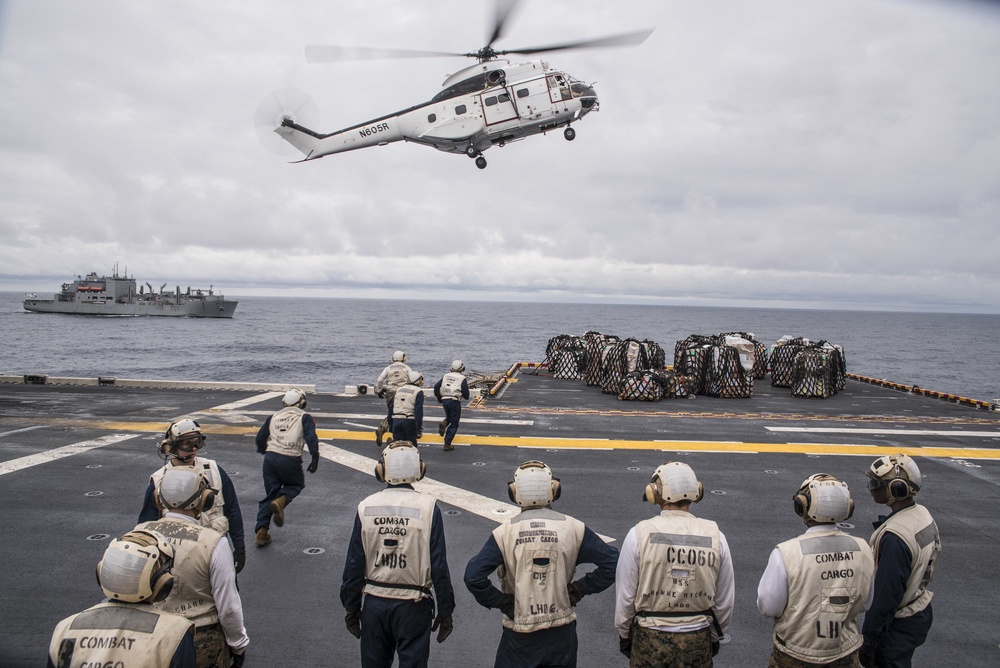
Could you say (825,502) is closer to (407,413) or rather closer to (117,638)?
(117,638)

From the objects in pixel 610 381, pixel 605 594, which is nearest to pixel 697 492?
pixel 605 594

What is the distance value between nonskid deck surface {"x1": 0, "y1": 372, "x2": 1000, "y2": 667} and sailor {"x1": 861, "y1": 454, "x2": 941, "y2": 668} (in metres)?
1.50

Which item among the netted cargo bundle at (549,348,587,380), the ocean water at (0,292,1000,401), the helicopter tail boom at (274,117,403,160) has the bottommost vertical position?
the ocean water at (0,292,1000,401)

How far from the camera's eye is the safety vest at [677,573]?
154 inches

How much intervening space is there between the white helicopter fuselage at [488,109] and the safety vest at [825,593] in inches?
586

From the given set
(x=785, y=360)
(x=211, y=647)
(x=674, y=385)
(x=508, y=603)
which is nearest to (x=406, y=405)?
(x=211, y=647)

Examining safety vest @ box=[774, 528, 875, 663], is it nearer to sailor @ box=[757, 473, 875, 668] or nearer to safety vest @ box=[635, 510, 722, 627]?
sailor @ box=[757, 473, 875, 668]

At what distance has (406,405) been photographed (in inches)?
436

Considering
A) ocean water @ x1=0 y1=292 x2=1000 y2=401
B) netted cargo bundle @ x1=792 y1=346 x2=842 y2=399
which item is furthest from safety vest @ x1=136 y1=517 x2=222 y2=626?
ocean water @ x1=0 y1=292 x2=1000 y2=401

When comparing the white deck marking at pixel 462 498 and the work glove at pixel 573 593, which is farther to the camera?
the white deck marking at pixel 462 498

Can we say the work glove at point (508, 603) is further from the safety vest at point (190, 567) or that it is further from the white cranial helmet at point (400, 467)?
the safety vest at point (190, 567)

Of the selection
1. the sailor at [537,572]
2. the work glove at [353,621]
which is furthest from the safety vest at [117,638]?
the sailor at [537,572]

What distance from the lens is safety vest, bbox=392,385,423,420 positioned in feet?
36.3

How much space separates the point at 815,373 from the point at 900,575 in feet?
68.8
